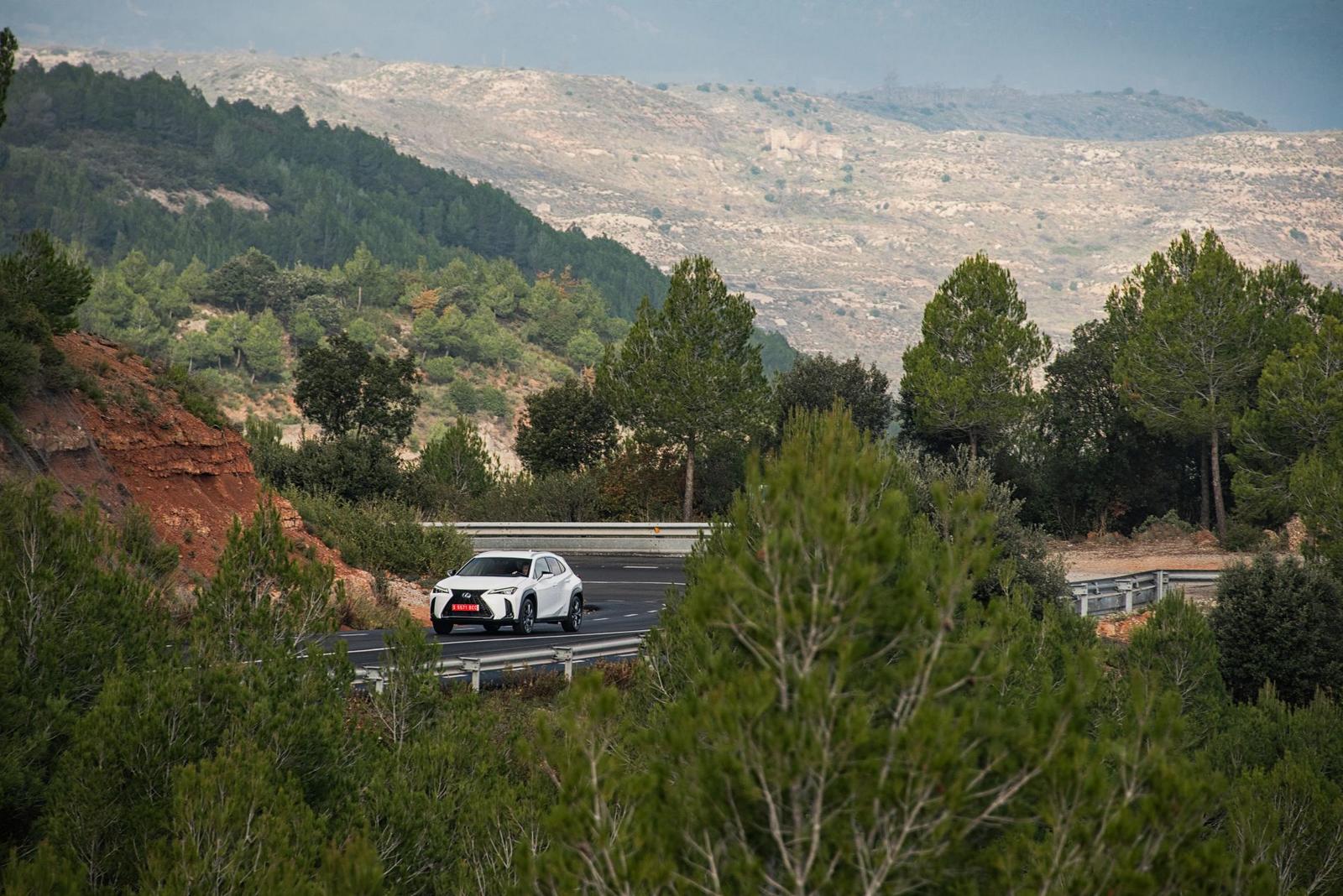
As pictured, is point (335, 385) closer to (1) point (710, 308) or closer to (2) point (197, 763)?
(1) point (710, 308)

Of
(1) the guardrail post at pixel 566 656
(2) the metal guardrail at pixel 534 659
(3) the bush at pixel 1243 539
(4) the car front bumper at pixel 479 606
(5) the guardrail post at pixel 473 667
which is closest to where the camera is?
(5) the guardrail post at pixel 473 667

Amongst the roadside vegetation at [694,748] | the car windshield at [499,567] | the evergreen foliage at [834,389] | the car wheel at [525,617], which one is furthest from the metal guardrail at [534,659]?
the evergreen foliage at [834,389]

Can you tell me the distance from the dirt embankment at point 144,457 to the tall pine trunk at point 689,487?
928 inches

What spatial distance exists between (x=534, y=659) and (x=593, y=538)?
25996 mm

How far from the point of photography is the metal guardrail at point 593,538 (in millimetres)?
41438

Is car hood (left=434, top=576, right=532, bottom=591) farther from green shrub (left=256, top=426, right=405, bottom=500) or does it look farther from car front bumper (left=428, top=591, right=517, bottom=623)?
green shrub (left=256, top=426, right=405, bottom=500)

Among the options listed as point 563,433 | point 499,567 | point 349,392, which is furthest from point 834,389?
point 499,567

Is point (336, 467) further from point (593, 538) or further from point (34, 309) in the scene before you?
point (34, 309)

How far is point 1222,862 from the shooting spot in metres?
4.91

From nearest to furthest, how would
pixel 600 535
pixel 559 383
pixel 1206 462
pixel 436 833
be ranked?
pixel 436 833 < pixel 600 535 < pixel 1206 462 < pixel 559 383

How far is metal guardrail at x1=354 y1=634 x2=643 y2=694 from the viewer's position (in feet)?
51.1


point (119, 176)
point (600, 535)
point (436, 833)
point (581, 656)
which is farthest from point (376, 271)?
point (436, 833)

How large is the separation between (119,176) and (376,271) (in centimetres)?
3499

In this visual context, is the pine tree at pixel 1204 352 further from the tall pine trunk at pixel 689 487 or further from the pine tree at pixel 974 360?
the tall pine trunk at pixel 689 487
